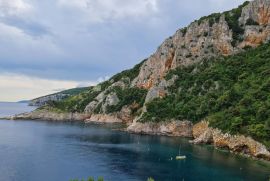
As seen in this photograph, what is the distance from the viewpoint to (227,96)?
14538cm

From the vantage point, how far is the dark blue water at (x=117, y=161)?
90.5m

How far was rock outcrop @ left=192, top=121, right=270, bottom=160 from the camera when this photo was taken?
110525mm

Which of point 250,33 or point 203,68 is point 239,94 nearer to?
point 203,68

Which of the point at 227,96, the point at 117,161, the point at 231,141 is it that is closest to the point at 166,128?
the point at 227,96

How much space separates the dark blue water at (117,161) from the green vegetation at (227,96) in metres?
11.4

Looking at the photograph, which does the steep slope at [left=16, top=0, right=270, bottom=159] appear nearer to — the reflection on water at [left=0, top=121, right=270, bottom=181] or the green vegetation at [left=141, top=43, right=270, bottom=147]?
the green vegetation at [left=141, top=43, right=270, bottom=147]

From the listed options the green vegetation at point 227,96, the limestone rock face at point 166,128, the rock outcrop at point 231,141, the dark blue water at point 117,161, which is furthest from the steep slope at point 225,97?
the dark blue water at point 117,161

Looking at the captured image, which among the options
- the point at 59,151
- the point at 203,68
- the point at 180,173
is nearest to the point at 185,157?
the point at 180,173

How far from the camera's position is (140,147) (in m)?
132

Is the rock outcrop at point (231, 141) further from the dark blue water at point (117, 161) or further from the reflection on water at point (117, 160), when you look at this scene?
the reflection on water at point (117, 160)

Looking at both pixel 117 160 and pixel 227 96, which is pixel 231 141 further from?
pixel 117 160

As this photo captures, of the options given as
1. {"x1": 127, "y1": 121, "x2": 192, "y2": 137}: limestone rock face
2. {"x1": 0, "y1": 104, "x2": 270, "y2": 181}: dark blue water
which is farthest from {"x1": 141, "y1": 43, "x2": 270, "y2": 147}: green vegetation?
{"x1": 0, "y1": 104, "x2": 270, "y2": 181}: dark blue water

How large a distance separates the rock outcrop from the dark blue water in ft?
12.4

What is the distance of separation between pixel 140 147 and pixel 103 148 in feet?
39.1
